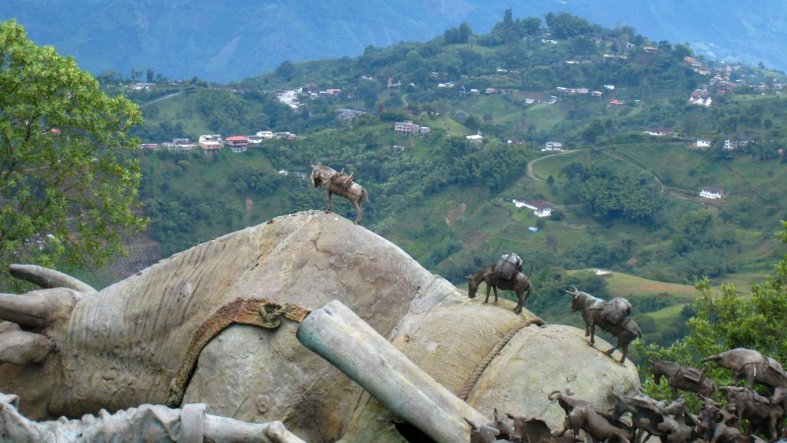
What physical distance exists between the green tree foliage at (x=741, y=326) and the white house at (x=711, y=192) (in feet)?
202

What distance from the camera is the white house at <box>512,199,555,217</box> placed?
2987 inches

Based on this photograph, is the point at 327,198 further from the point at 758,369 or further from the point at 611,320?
the point at 758,369

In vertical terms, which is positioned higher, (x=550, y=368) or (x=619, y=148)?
(x=550, y=368)

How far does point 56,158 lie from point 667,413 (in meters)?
13.5

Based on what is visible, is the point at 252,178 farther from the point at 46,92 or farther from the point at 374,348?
the point at 374,348

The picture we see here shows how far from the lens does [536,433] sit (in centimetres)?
789

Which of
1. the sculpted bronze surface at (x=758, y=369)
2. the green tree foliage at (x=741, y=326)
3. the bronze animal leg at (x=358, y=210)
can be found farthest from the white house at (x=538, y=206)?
the sculpted bronze surface at (x=758, y=369)

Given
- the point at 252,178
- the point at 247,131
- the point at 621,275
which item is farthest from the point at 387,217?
the point at 247,131

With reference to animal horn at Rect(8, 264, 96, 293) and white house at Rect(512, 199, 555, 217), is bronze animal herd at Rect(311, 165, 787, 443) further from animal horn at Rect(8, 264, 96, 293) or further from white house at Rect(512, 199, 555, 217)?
white house at Rect(512, 199, 555, 217)

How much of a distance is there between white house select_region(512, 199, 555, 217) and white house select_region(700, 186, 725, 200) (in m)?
11.6

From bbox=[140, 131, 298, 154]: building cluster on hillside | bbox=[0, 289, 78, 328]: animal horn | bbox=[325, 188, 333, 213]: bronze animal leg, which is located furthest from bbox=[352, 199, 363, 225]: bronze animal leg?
bbox=[140, 131, 298, 154]: building cluster on hillside

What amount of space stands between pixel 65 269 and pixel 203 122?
93.6 meters

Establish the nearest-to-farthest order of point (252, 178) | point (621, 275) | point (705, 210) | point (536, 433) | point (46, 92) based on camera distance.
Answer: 1. point (536, 433)
2. point (46, 92)
3. point (621, 275)
4. point (705, 210)
5. point (252, 178)

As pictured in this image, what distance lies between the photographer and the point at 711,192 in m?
78.0
